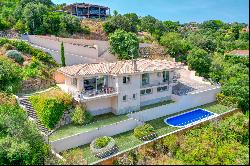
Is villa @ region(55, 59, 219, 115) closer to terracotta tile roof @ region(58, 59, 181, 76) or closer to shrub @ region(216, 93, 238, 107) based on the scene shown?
terracotta tile roof @ region(58, 59, 181, 76)

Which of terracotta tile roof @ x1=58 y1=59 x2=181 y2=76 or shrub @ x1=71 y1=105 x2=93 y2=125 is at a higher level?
terracotta tile roof @ x1=58 y1=59 x2=181 y2=76

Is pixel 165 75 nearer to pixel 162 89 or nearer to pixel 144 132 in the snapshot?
pixel 162 89

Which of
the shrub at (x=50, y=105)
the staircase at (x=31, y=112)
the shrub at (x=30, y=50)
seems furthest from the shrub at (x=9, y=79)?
the shrub at (x=30, y=50)

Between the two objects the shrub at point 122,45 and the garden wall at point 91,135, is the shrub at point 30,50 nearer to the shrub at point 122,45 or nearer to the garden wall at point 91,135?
the shrub at point 122,45

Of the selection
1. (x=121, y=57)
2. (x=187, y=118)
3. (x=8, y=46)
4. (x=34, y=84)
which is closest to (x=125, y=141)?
(x=187, y=118)

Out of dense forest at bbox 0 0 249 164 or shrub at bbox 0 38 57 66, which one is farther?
shrub at bbox 0 38 57 66

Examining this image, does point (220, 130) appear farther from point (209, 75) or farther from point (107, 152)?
point (209, 75)

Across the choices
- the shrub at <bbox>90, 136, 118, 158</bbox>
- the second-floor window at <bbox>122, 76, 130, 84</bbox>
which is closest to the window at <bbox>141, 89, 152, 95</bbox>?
the second-floor window at <bbox>122, 76, 130, 84</bbox>
